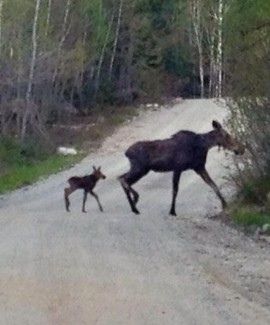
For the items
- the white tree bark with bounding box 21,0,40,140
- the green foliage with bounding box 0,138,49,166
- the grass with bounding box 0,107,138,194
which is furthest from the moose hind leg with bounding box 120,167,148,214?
the white tree bark with bounding box 21,0,40,140

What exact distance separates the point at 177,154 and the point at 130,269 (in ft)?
31.6

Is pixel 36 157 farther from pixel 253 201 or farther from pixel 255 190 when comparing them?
pixel 255 190

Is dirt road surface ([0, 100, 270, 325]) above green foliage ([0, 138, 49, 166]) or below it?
above

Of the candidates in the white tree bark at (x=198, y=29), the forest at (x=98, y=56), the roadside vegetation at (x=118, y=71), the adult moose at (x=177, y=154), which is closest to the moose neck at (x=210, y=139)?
the adult moose at (x=177, y=154)

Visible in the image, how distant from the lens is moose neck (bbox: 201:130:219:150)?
24.0 m

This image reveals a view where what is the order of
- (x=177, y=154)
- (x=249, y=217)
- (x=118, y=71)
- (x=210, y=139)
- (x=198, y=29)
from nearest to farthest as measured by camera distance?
(x=249, y=217) < (x=177, y=154) < (x=210, y=139) < (x=118, y=71) < (x=198, y=29)

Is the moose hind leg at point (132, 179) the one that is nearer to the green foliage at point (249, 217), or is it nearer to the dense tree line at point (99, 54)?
the green foliage at point (249, 217)

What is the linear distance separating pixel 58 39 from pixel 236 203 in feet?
113

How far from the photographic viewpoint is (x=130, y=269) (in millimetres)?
14352

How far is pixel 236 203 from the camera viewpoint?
24.3 m

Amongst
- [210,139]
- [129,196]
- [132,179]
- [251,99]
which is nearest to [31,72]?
[132,179]

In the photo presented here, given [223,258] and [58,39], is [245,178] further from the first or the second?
[58,39]

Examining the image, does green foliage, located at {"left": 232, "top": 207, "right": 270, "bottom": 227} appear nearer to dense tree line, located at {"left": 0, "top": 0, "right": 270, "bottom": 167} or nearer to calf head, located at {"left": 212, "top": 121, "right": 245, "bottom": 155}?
calf head, located at {"left": 212, "top": 121, "right": 245, "bottom": 155}

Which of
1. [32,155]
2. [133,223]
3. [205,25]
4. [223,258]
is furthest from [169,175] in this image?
[205,25]
